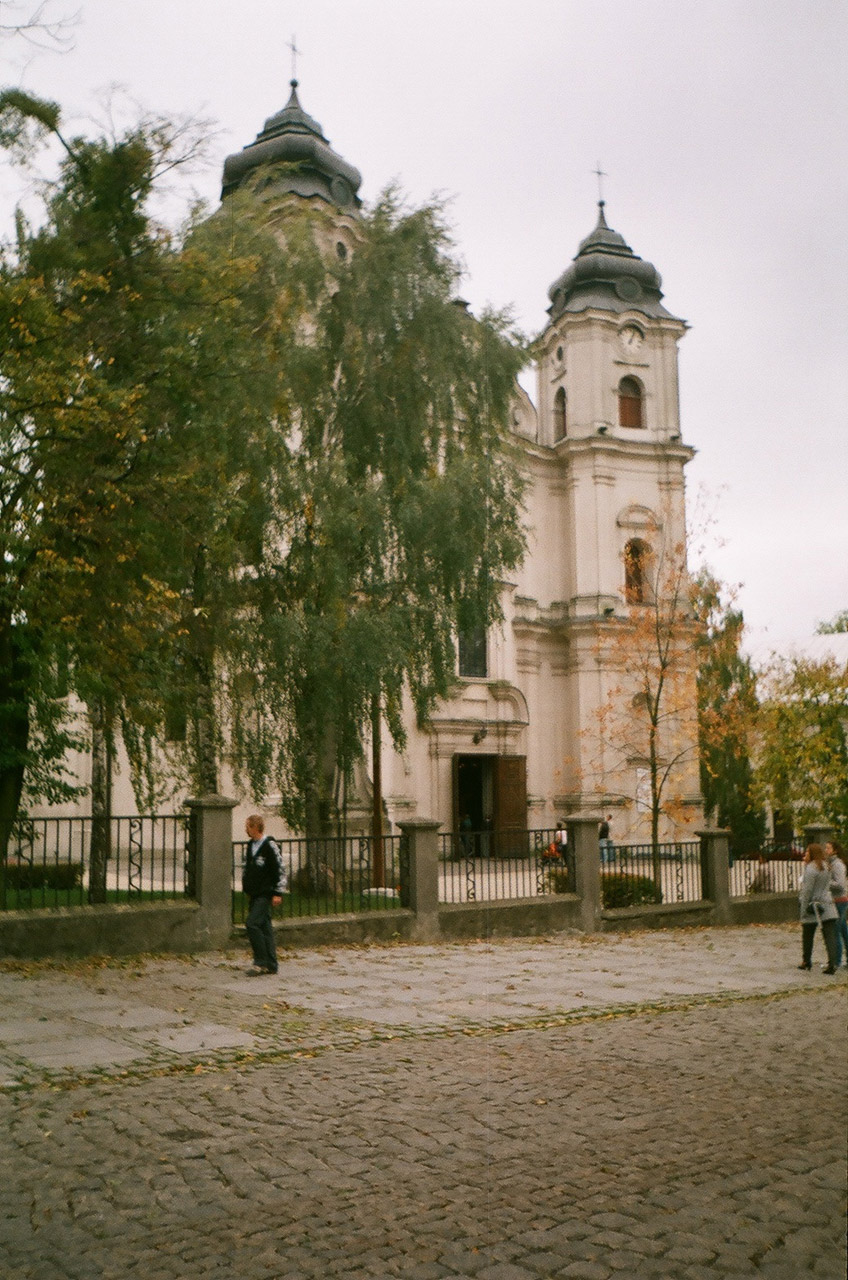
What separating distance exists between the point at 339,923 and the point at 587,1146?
9877 mm

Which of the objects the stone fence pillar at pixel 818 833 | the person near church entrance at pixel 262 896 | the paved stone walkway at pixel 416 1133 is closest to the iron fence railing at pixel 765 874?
the stone fence pillar at pixel 818 833

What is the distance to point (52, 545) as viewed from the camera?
14273 mm

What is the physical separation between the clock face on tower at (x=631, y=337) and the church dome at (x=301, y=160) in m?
13.9

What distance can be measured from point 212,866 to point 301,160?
23.3 meters

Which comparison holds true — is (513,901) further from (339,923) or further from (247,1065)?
(247,1065)

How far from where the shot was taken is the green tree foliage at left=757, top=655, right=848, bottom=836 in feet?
86.7

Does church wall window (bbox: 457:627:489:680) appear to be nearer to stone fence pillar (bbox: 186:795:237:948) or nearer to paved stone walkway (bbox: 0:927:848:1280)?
stone fence pillar (bbox: 186:795:237:948)

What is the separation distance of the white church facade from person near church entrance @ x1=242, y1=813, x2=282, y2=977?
76.2ft

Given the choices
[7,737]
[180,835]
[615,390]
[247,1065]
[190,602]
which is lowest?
[247,1065]

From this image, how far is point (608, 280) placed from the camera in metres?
43.4

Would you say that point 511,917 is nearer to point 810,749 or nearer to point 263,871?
point 263,871

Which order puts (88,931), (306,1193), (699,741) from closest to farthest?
(306,1193) < (88,931) < (699,741)

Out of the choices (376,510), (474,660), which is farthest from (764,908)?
(474,660)

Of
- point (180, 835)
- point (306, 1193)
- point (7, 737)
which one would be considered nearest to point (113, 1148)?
point (306, 1193)
